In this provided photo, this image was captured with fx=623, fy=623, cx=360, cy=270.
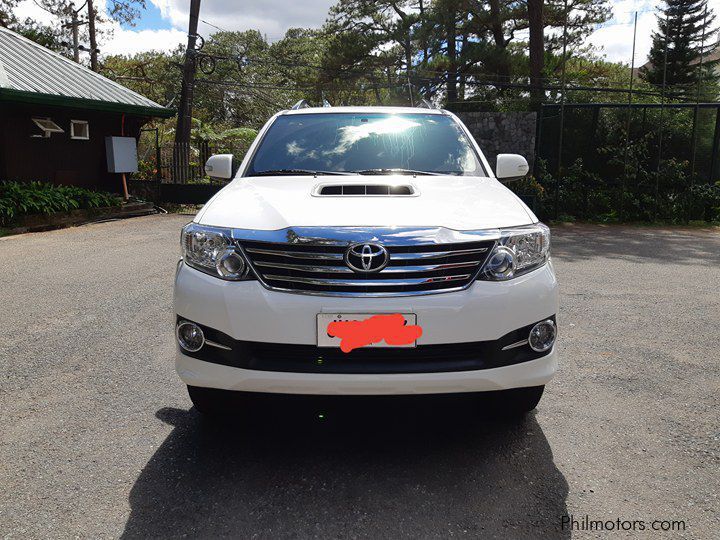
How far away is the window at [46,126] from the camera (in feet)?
49.8

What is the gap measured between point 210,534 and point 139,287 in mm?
5288

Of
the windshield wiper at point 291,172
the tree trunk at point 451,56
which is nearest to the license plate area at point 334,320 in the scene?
the windshield wiper at point 291,172

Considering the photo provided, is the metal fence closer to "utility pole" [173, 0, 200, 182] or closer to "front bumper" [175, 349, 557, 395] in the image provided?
"utility pole" [173, 0, 200, 182]

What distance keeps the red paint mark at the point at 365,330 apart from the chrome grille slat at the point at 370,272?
0.37ft

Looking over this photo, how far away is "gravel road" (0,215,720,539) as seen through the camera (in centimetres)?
249

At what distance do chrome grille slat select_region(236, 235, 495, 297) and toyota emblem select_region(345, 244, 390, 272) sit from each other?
14 mm

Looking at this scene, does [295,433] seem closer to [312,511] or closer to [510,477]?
[312,511]

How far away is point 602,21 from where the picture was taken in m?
25.9

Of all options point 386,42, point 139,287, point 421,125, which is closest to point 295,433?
point 421,125

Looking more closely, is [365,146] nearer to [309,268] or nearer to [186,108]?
[309,268]

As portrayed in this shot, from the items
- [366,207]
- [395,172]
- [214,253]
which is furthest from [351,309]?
[395,172]

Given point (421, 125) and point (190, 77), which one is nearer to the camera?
point (421, 125)

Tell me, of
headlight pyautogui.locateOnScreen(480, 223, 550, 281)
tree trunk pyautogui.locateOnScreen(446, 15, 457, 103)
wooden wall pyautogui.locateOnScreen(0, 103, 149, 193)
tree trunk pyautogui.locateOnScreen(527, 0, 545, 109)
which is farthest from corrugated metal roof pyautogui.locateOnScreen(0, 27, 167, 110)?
headlight pyautogui.locateOnScreen(480, 223, 550, 281)

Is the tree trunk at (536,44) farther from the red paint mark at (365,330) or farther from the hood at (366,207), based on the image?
the red paint mark at (365,330)
